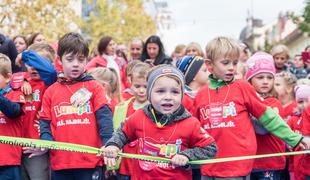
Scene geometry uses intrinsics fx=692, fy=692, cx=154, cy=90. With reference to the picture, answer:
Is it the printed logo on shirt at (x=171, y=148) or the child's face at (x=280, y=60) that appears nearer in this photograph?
the printed logo on shirt at (x=171, y=148)

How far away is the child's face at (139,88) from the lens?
25.9ft

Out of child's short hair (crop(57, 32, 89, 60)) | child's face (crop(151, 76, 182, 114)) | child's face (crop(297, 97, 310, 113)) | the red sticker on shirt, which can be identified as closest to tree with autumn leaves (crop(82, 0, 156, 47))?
child's face (crop(297, 97, 310, 113))

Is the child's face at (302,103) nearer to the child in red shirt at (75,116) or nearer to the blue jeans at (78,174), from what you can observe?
the child in red shirt at (75,116)

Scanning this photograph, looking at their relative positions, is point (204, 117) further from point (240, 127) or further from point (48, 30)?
point (48, 30)

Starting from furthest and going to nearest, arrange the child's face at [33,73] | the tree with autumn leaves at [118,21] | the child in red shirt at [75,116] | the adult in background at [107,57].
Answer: the tree with autumn leaves at [118,21], the adult in background at [107,57], the child's face at [33,73], the child in red shirt at [75,116]

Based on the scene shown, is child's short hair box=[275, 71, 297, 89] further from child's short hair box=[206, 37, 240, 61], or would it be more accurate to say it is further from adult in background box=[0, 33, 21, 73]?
adult in background box=[0, 33, 21, 73]

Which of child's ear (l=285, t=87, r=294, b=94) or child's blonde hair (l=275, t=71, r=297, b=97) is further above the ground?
child's blonde hair (l=275, t=71, r=297, b=97)

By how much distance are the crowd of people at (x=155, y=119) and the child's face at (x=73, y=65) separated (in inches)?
0.4

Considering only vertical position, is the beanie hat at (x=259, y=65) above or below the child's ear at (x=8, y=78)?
above

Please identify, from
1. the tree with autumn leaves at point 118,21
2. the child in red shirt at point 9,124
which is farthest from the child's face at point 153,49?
the tree with autumn leaves at point 118,21

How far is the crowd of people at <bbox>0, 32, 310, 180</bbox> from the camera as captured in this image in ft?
19.4

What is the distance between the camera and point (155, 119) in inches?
235

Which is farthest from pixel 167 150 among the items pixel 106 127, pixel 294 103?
pixel 294 103

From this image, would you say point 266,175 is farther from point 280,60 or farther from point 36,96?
point 280,60
